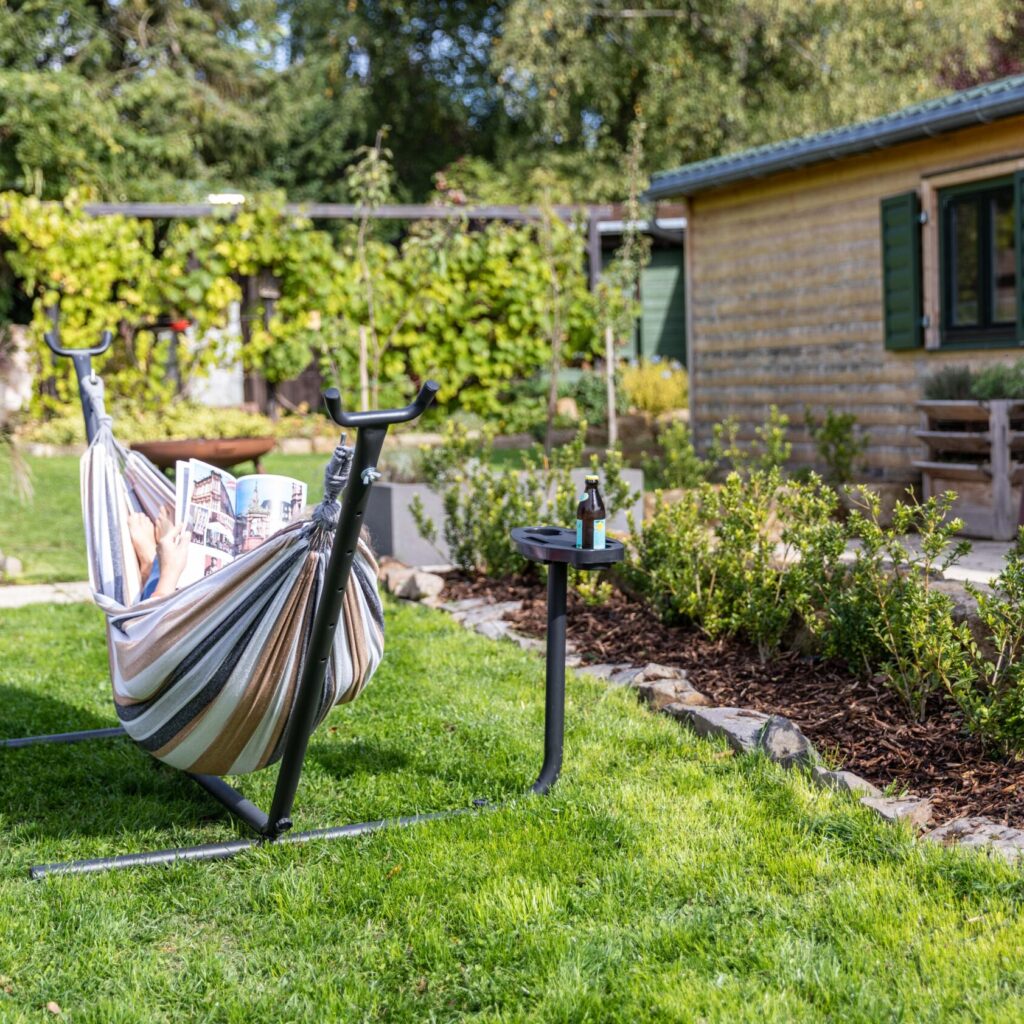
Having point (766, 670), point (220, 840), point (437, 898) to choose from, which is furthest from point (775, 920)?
point (766, 670)

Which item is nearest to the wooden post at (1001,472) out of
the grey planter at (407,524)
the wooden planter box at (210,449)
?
the grey planter at (407,524)

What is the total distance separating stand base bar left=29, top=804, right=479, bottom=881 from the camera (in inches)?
114

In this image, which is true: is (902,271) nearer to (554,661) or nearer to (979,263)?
(979,263)

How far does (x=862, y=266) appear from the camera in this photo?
898cm

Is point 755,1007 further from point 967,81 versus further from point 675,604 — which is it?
point 967,81

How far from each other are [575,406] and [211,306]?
404 cm

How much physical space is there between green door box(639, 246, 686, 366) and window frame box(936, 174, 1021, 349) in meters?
10.7

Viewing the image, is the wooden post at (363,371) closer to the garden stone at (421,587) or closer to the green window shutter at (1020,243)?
the garden stone at (421,587)

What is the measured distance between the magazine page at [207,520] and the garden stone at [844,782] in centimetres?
167

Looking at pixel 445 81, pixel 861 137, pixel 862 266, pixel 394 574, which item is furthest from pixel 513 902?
pixel 445 81

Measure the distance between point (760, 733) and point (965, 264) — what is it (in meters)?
5.67

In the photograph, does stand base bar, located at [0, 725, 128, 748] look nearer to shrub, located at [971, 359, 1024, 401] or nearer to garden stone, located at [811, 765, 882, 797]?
garden stone, located at [811, 765, 882, 797]

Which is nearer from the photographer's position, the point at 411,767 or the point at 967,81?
the point at 411,767

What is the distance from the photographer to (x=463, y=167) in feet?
68.9
